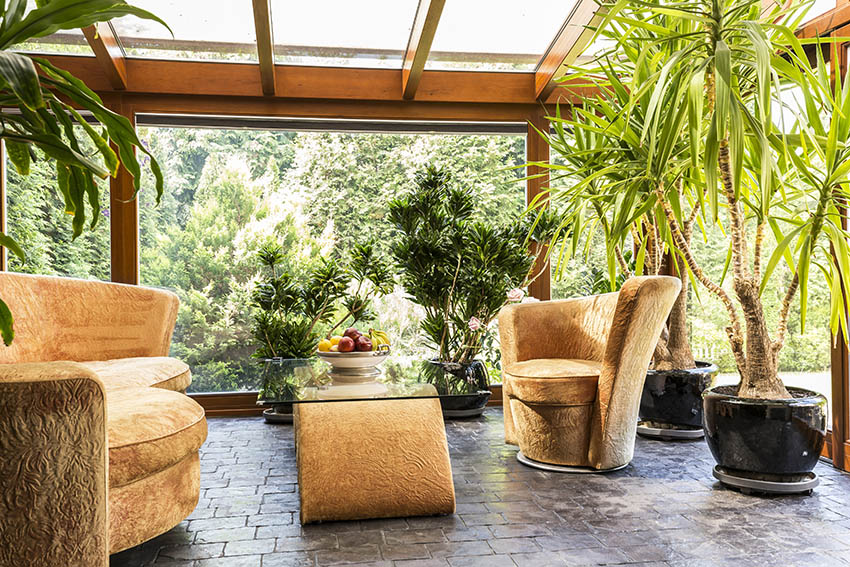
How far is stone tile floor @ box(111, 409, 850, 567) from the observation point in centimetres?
221

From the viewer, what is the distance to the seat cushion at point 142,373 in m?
2.80

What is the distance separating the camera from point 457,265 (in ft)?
15.1

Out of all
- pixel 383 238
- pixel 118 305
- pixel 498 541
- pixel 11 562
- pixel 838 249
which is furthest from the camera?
pixel 383 238

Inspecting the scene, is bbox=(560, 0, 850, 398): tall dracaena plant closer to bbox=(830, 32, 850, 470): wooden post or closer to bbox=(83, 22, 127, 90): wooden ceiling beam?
bbox=(830, 32, 850, 470): wooden post

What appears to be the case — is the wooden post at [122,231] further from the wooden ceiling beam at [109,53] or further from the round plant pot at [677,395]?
the round plant pot at [677,395]

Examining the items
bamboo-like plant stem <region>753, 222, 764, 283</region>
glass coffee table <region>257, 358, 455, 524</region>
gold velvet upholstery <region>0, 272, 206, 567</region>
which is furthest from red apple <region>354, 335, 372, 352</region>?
Result: bamboo-like plant stem <region>753, 222, 764, 283</region>

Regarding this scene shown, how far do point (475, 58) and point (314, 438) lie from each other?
320 cm

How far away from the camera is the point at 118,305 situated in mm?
3646

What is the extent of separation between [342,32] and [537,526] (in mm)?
3363

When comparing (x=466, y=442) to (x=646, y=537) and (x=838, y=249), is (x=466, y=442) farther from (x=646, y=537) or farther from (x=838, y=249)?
(x=838, y=249)

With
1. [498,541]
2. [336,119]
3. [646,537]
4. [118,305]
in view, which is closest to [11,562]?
[498,541]

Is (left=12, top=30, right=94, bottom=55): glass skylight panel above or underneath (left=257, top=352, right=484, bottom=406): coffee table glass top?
above

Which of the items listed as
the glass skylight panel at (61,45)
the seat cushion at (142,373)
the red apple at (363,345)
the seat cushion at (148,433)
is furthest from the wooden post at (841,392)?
the glass skylight panel at (61,45)

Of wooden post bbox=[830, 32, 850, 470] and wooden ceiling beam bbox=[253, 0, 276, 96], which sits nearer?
wooden post bbox=[830, 32, 850, 470]
